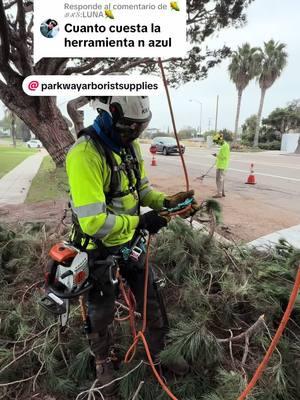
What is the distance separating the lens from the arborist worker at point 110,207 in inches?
71.2

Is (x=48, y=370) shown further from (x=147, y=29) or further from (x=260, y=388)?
(x=147, y=29)

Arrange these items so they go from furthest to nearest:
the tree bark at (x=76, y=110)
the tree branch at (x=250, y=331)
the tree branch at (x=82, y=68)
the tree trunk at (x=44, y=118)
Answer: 1. the tree bark at (x=76, y=110)
2. the tree branch at (x=82, y=68)
3. the tree trunk at (x=44, y=118)
4. the tree branch at (x=250, y=331)

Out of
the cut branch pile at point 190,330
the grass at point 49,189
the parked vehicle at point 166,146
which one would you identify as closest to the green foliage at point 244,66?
the parked vehicle at point 166,146

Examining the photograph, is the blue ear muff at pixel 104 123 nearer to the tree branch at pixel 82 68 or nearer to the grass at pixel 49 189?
the grass at pixel 49 189

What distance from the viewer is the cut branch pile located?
216 cm

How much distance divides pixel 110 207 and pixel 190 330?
948 millimetres

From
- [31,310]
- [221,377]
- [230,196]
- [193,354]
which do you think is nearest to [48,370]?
[31,310]

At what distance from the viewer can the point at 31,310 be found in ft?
9.70

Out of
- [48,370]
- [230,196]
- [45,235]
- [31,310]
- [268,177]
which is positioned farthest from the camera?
[268,177]

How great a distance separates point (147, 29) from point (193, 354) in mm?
5232

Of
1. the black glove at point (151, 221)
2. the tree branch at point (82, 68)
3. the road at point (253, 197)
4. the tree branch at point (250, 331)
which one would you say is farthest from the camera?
the tree branch at point (82, 68)

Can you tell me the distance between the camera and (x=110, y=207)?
2.04 m

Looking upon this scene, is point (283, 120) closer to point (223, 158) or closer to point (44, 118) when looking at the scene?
point (223, 158)

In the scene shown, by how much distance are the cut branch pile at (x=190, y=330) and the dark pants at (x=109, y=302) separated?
0.14m
